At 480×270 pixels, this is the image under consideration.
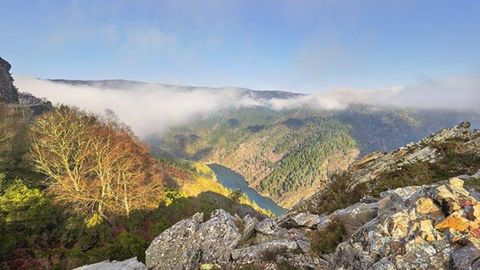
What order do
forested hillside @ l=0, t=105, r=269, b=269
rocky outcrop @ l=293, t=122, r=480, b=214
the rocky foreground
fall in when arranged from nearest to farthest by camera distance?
the rocky foreground < rocky outcrop @ l=293, t=122, r=480, b=214 < forested hillside @ l=0, t=105, r=269, b=269

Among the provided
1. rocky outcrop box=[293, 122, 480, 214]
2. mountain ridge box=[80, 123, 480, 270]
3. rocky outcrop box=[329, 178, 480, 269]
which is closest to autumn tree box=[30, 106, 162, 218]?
mountain ridge box=[80, 123, 480, 270]

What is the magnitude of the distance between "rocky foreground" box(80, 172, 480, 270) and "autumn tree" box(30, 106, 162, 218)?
29897mm

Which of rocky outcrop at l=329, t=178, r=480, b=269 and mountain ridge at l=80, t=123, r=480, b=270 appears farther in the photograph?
mountain ridge at l=80, t=123, r=480, b=270

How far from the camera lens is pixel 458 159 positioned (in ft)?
78.2

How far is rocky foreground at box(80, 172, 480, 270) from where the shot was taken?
10328mm

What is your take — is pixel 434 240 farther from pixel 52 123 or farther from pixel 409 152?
pixel 52 123

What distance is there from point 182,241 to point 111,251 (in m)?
12.9

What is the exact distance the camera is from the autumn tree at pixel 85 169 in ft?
152

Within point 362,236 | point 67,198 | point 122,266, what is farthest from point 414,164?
point 67,198

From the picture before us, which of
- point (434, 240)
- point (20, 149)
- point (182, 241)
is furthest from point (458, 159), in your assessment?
point (20, 149)

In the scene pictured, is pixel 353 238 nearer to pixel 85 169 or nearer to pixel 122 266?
pixel 122 266

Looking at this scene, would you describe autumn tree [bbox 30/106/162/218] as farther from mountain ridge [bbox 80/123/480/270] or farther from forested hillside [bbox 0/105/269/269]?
mountain ridge [bbox 80/123/480/270]

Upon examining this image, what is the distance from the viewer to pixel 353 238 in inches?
490

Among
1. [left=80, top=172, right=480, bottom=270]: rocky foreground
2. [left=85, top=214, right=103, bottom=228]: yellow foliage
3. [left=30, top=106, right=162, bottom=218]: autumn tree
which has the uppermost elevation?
[left=80, top=172, right=480, bottom=270]: rocky foreground
